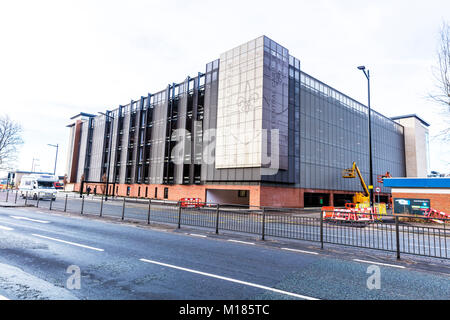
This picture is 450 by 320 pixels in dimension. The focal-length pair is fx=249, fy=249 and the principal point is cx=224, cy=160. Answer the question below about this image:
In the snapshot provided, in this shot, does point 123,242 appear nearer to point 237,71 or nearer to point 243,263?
point 243,263

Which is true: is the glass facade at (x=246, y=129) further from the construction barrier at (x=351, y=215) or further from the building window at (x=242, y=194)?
the construction barrier at (x=351, y=215)

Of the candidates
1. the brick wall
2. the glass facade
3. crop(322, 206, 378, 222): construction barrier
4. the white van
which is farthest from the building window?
the white van

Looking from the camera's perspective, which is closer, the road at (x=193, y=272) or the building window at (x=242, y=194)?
the road at (x=193, y=272)

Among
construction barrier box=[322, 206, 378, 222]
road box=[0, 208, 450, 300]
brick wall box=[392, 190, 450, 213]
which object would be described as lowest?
road box=[0, 208, 450, 300]

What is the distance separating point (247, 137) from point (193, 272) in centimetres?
2667

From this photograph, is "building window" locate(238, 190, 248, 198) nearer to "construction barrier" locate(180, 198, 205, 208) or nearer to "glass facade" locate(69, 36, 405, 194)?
"glass facade" locate(69, 36, 405, 194)

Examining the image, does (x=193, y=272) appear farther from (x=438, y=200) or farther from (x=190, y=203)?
(x=438, y=200)

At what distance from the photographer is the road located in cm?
424

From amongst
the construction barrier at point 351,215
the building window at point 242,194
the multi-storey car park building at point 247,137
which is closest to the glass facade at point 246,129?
the multi-storey car park building at point 247,137

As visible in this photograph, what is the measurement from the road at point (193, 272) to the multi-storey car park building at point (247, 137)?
21895mm

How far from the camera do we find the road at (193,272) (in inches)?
167

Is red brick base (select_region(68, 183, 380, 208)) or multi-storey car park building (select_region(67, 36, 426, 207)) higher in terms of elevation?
multi-storey car park building (select_region(67, 36, 426, 207))

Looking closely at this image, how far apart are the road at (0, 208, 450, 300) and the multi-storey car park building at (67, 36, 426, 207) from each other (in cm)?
2190

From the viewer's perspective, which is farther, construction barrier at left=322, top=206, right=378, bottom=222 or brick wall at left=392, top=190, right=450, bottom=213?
brick wall at left=392, top=190, right=450, bottom=213
